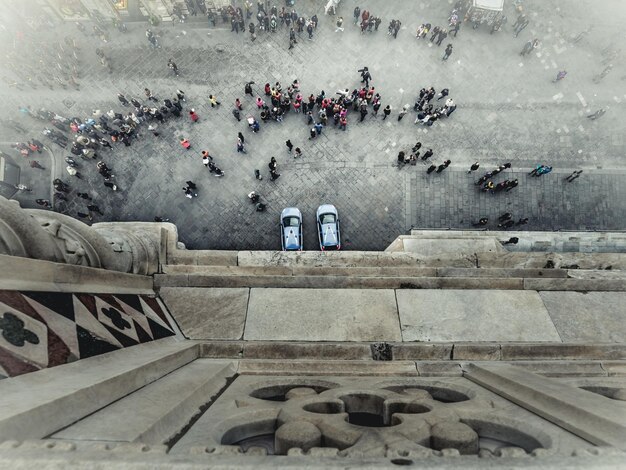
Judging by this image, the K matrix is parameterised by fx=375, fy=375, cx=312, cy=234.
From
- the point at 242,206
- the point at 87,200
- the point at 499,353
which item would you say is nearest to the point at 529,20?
the point at 242,206

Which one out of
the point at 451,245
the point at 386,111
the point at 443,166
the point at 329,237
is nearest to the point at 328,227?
the point at 329,237

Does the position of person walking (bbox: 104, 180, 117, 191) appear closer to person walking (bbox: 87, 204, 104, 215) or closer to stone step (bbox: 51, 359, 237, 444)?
person walking (bbox: 87, 204, 104, 215)

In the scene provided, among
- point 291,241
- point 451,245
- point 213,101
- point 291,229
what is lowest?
point 451,245

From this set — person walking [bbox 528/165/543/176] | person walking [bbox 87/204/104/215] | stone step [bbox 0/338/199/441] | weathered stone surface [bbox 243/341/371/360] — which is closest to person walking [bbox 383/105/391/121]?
person walking [bbox 528/165/543/176]

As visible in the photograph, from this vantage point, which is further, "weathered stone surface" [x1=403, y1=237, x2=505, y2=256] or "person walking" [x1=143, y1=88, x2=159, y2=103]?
"person walking" [x1=143, y1=88, x2=159, y2=103]

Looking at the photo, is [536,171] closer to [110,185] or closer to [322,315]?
[322,315]

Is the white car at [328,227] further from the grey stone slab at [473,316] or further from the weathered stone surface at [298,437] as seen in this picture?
the weathered stone surface at [298,437]

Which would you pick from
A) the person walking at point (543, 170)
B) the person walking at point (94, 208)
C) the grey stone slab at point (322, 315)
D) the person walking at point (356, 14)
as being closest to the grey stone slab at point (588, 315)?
the grey stone slab at point (322, 315)
